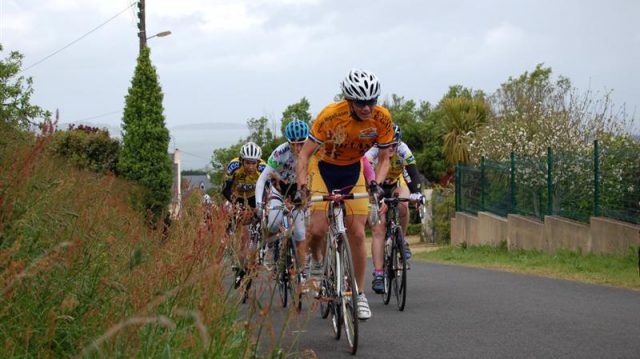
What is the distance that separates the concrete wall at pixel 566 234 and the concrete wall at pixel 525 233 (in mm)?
353

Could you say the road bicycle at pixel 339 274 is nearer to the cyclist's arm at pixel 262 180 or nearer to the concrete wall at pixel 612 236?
the cyclist's arm at pixel 262 180

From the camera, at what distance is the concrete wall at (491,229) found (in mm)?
22406

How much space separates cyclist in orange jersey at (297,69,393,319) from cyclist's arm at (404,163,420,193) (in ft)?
7.81

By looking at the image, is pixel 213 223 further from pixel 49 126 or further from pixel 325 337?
pixel 325 337

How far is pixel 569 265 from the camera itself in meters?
15.8

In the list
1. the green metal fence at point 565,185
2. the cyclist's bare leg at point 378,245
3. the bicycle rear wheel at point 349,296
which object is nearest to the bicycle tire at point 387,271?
the cyclist's bare leg at point 378,245

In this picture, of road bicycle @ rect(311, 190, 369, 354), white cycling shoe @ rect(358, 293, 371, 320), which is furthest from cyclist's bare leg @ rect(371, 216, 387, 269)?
road bicycle @ rect(311, 190, 369, 354)

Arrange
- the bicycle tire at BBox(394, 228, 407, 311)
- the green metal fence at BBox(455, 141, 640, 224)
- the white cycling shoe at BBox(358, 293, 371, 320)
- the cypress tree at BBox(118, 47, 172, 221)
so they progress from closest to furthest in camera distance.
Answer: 1. the white cycling shoe at BBox(358, 293, 371, 320)
2. the bicycle tire at BBox(394, 228, 407, 311)
3. the green metal fence at BBox(455, 141, 640, 224)
4. the cypress tree at BBox(118, 47, 172, 221)

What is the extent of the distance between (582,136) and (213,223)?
3074cm

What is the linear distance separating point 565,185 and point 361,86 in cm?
1162

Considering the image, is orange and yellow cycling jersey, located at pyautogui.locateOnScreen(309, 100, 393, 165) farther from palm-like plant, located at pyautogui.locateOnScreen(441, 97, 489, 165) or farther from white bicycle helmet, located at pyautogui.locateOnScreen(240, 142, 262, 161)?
palm-like plant, located at pyautogui.locateOnScreen(441, 97, 489, 165)

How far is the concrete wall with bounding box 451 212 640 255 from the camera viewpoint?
52.0 feet

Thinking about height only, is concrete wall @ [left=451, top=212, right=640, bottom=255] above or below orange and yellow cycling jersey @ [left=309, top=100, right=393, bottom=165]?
below

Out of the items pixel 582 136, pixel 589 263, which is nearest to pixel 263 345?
pixel 589 263
